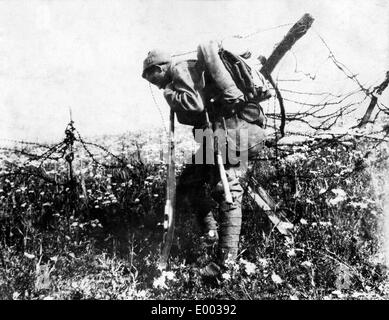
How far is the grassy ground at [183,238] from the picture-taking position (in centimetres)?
346

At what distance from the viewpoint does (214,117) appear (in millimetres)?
4008

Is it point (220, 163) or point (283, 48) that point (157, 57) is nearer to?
point (220, 163)

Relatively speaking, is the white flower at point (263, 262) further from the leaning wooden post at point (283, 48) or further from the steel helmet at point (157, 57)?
the steel helmet at point (157, 57)

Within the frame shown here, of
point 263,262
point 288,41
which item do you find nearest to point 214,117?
point 288,41

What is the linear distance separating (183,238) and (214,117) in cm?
161

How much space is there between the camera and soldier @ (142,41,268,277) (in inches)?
145

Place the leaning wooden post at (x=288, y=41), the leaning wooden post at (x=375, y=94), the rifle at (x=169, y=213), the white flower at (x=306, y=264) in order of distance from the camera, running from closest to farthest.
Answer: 1. the white flower at (x=306, y=264)
2. the rifle at (x=169, y=213)
3. the leaning wooden post at (x=288, y=41)
4. the leaning wooden post at (x=375, y=94)

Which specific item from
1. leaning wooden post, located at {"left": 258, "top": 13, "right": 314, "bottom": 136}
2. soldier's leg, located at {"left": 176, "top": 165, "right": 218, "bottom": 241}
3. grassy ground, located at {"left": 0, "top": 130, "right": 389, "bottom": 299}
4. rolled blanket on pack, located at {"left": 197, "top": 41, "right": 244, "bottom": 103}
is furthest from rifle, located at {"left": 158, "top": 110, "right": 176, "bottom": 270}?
leaning wooden post, located at {"left": 258, "top": 13, "right": 314, "bottom": 136}

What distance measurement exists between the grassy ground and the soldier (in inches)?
12.9

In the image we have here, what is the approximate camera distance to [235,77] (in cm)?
381

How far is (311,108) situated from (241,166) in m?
1.71

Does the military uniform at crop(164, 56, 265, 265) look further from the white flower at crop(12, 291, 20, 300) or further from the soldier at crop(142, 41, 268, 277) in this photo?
the white flower at crop(12, 291, 20, 300)

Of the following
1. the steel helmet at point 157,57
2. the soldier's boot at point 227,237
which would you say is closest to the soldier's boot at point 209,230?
the soldier's boot at point 227,237

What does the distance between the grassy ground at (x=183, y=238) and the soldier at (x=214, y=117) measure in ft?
1.07
